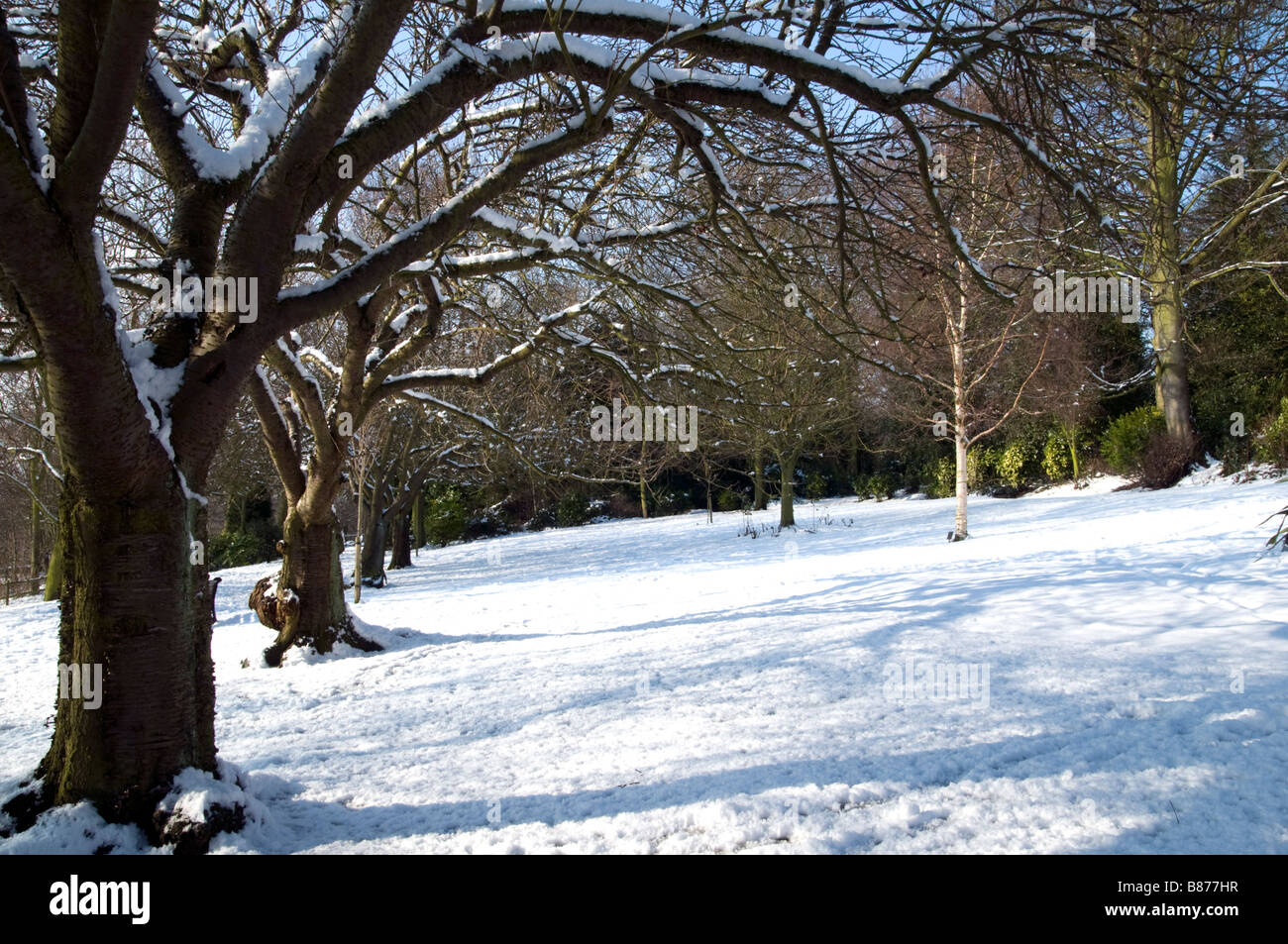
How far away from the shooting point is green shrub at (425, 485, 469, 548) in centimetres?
2620

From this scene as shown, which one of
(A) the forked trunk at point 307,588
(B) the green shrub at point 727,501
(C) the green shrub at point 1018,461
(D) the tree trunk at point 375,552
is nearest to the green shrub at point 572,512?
(B) the green shrub at point 727,501

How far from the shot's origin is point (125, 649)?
3111 mm

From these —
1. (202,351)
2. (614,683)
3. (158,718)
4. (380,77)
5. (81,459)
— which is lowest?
(614,683)

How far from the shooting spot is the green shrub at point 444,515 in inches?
1032

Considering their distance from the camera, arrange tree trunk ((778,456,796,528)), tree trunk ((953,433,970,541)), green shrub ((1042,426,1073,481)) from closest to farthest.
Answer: tree trunk ((953,433,970,541))
tree trunk ((778,456,796,528))
green shrub ((1042,426,1073,481))

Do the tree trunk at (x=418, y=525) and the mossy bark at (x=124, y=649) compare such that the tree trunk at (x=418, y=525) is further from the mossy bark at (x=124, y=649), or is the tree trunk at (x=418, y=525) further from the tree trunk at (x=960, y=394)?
the mossy bark at (x=124, y=649)

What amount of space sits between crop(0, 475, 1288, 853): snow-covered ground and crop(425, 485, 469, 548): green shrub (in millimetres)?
16361

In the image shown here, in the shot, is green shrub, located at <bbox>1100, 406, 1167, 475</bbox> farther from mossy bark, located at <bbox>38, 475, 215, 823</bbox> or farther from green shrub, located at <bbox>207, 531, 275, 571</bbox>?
green shrub, located at <bbox>207, 531, 275, 571</bbox>

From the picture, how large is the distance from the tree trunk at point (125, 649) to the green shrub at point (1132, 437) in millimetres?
20195

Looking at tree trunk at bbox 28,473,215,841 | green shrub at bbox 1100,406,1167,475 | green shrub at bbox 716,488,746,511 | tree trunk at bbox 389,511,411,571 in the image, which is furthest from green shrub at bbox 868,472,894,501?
tree trunk at bbox 28,473,215,841

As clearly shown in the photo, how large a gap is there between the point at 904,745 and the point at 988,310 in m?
13.2

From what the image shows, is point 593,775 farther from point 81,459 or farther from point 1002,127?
point 1002,127
